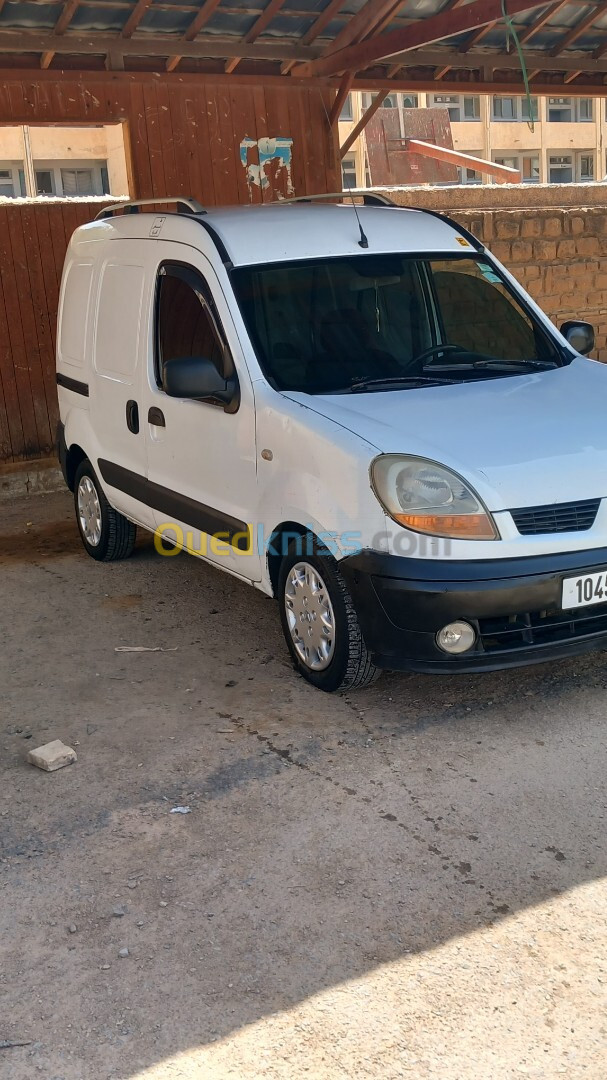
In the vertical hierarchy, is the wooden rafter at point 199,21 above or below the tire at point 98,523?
above

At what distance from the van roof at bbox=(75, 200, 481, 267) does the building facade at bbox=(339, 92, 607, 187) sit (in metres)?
42.7

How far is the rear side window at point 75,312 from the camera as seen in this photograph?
6711mm

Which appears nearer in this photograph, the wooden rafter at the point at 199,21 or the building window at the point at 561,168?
the wooden rafter at the point at 199,21

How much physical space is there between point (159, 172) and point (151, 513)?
446 cm

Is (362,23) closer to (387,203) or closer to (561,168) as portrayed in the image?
(387,203)

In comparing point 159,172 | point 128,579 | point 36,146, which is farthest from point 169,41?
point 36,146

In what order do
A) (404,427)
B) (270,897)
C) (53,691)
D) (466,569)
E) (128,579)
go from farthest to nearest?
1. (128,579)
2. (53,691)
3. (404,427)
4. (466,569)
5. (270,897)

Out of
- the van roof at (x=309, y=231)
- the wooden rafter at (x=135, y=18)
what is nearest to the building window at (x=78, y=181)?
the wooden rafter at (x=135, y=18)

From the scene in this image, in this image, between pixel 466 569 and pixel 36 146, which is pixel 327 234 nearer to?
pixel 466 569

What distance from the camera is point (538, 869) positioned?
11.2 ft

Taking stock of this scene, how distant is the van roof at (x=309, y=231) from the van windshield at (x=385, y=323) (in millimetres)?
62

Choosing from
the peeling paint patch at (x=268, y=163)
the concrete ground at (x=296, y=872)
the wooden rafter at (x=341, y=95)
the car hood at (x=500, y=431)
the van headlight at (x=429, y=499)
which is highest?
the wooden rafter at (x=341, y=95)

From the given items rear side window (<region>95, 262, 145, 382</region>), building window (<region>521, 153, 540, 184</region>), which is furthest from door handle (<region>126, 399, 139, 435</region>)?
building window (<region>521, 153, 540, 184</region>)

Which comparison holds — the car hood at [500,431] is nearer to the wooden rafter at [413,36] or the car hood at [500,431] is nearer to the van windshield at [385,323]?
the van windshield at [385,323]
